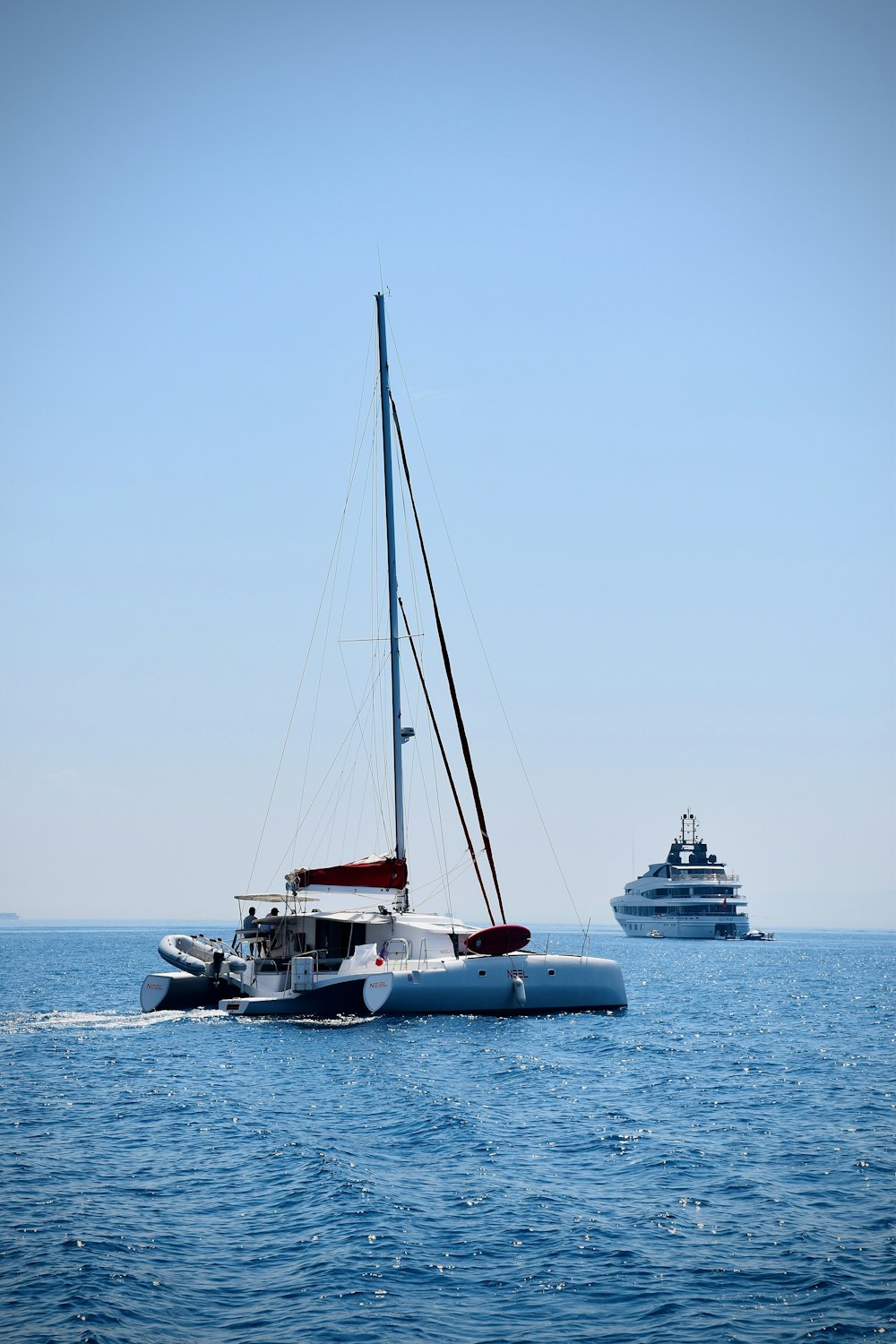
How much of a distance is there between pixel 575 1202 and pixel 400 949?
1906cm

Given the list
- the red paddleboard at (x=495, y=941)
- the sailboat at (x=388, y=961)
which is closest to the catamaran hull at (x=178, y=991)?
the sailboat at (x=388, y=961)

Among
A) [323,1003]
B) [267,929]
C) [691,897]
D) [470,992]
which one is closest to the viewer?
[470,992]

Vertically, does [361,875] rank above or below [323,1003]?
above

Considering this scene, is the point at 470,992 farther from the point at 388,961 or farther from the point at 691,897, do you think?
the point at 691,897

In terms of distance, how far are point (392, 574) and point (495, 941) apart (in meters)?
13.5

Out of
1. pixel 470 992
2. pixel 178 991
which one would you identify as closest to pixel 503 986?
pixel 470 992

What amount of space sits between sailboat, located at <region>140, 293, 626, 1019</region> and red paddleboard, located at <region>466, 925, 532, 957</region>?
0.08 feet

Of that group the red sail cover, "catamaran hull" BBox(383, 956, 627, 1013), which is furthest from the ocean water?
the red sail cover

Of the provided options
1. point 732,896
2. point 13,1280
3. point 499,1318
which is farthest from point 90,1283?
point 732,896

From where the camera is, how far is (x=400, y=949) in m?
34.5

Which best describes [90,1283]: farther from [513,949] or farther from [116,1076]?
[513,949]

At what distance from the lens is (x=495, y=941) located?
33531 millimetres

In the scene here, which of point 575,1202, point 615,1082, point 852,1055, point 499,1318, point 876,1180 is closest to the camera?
point 499,1318

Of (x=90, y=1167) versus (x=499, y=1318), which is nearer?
(x=499, y=1318)
